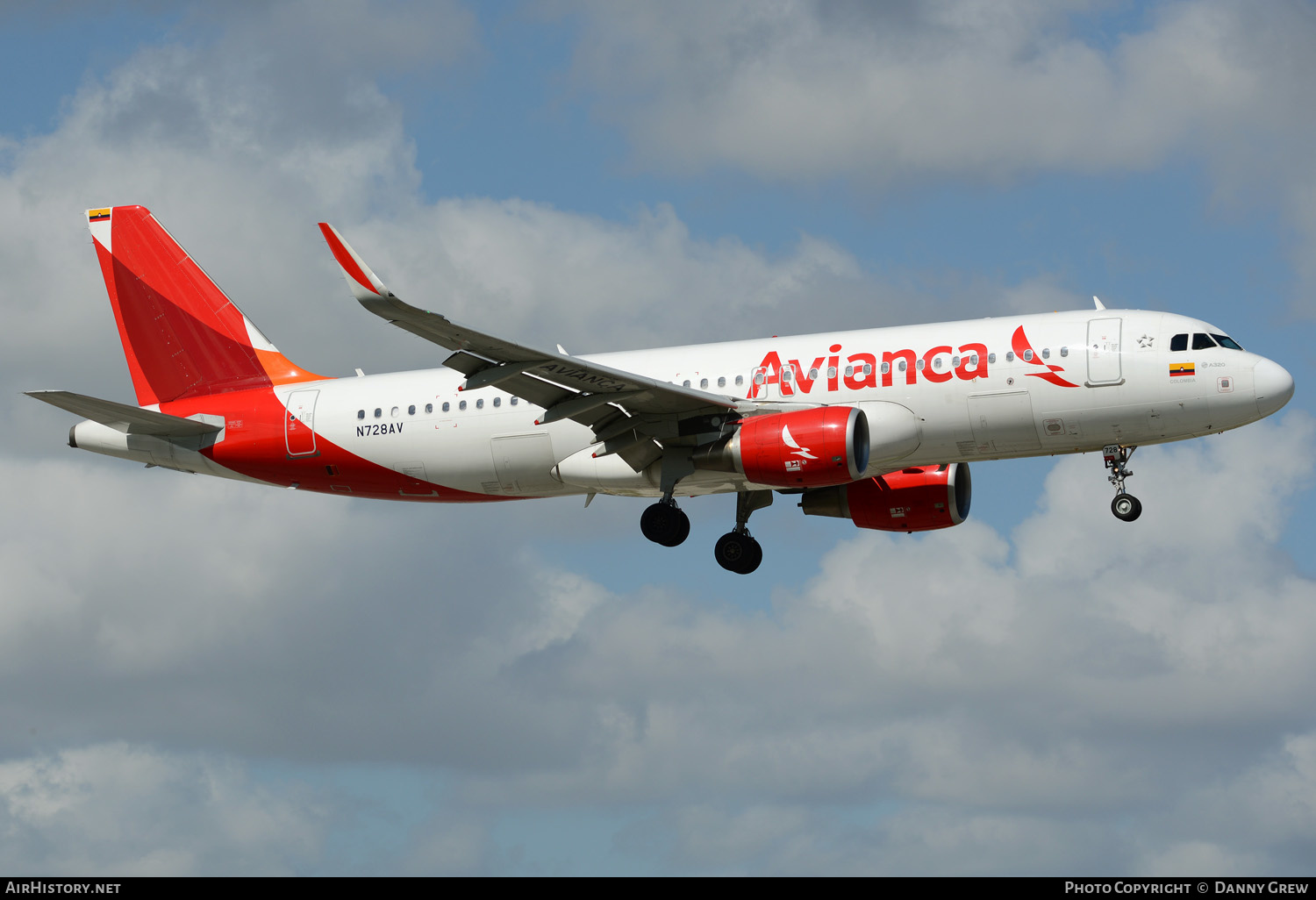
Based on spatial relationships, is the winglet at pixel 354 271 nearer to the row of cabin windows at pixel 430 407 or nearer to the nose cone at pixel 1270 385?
the row of cabin windows at pixel 430 407

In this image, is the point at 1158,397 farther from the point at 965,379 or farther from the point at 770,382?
the point at 770,382

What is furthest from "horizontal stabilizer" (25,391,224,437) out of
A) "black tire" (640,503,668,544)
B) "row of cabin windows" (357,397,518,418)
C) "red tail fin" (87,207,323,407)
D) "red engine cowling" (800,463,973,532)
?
"red engine cowling" (800,463,973,532)

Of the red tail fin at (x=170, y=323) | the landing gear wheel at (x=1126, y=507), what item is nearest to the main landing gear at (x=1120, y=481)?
the landing gear wheel at (x=1126, y=507)

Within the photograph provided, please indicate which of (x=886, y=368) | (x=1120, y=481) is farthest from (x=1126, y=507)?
(x=886, y=368)

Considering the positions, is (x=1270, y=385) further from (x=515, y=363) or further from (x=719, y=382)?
(x=515, y=363)

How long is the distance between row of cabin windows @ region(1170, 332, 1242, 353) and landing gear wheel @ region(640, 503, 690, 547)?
1230 cm

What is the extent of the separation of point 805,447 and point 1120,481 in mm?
8041

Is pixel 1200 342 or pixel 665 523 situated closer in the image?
pixel 1200 342

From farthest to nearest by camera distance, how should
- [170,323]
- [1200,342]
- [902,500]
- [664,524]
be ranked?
1. [170,323]
2. [902,500]
3. [664,524]
4. [1200,342]

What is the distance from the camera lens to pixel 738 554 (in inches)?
1647

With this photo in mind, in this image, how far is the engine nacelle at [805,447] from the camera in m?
35.3

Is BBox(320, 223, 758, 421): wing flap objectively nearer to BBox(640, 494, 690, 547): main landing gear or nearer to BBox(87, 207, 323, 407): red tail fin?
BBox(640, 494, 690, 547): main landing gear
